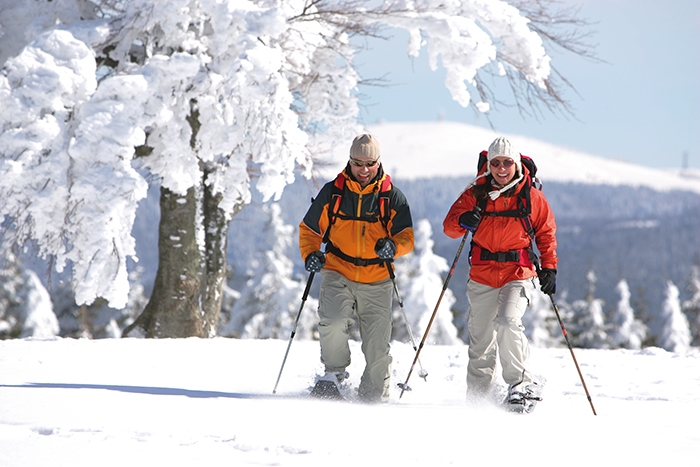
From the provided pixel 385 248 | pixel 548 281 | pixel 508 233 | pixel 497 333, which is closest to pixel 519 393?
pixel 497 333

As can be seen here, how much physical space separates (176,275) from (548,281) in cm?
564

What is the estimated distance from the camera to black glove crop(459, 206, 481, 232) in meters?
5.52

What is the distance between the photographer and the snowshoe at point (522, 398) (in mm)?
5416

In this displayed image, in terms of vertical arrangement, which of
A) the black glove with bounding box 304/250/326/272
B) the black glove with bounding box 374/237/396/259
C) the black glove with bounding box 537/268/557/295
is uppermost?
the black glove with bounding box 374/237/396/259

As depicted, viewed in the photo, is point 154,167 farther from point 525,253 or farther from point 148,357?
point 525,253

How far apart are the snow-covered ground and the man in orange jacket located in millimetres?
393

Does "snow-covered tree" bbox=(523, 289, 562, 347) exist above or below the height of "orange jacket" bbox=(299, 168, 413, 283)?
below

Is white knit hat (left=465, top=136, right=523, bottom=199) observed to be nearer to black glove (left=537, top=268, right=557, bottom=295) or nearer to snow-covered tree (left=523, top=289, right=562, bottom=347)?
black glove (left=537, top=268, right=557, bottom=295)

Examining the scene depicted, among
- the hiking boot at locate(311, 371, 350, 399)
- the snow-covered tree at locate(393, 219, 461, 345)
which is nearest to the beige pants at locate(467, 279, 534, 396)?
the hiking boot at locate(311, 371, 350, 399)

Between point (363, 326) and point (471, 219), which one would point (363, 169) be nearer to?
point (471, 219)

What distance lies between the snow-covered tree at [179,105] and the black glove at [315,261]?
255cm

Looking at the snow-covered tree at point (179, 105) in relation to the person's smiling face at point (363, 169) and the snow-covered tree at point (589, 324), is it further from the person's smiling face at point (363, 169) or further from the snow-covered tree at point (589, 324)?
the snow-covered tree at point (589, 324)

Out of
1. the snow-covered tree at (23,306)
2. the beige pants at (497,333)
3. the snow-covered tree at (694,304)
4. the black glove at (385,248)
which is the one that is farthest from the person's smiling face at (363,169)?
the snow-covered tree at (694,304)

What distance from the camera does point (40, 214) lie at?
7.68 metres
